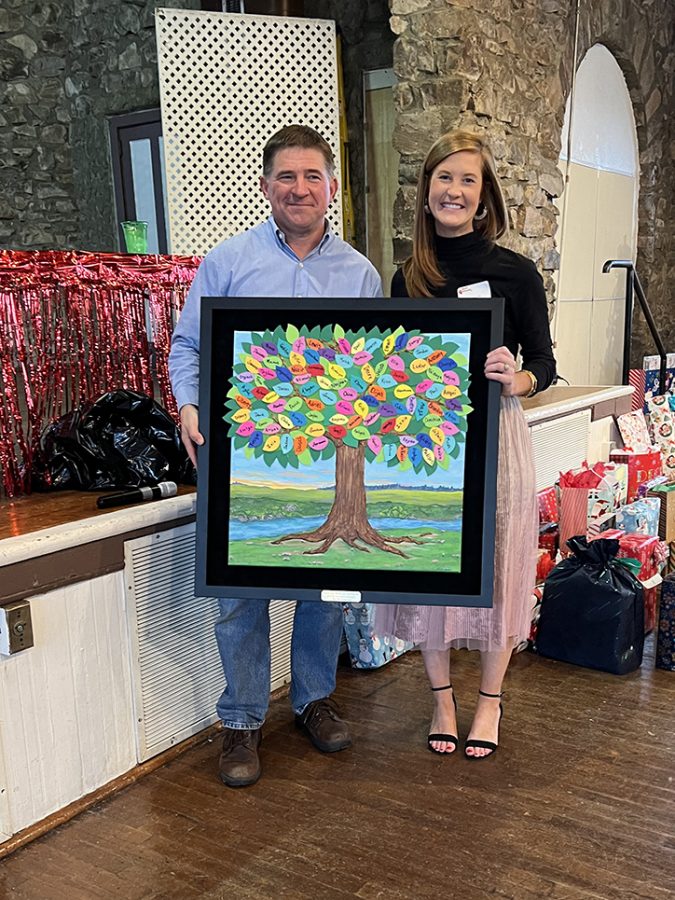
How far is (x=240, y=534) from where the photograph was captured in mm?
2002

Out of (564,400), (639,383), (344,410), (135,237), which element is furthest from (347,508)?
(639,383)

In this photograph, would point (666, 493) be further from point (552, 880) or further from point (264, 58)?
point (264, 58)

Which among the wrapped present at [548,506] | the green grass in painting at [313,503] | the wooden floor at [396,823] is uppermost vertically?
the green grass in painting at [313,503]

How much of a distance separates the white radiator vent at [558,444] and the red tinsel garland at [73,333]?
59.0 inches

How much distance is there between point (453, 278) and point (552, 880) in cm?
133

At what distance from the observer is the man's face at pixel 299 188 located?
204 centimetres

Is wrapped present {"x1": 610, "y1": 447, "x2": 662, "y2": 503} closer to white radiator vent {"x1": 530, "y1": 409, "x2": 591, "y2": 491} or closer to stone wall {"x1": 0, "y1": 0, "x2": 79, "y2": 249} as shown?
white radiator vent {"x1": 530, "y1": 409, "x2": 591, "y2": 491}

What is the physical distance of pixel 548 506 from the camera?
3.40m

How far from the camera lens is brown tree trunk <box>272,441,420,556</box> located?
1993mm

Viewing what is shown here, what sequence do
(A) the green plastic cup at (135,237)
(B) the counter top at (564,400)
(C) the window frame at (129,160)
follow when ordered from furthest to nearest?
(C) the window frame at (129,160)
(B) the counter top at (564,400)
(A) the green plastic cup at (135,237)

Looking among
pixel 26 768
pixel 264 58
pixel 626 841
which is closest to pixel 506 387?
pixel 626 841

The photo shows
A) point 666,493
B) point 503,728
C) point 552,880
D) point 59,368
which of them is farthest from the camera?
point 666,493

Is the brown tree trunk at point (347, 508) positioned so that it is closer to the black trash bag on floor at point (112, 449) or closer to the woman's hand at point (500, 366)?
the woman's hand at point (500, 366)

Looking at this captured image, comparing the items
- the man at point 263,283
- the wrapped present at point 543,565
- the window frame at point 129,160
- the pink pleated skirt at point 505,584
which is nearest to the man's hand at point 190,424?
the man at point 263,283
